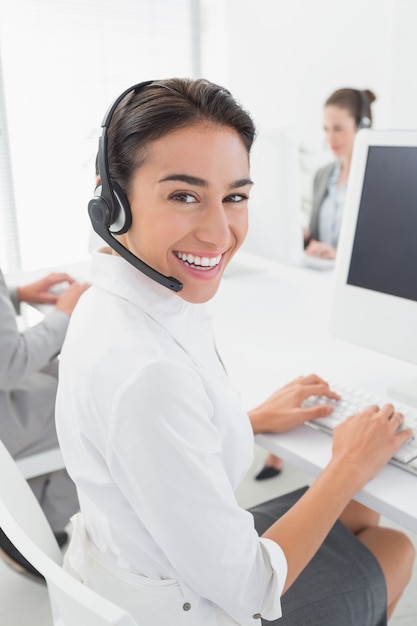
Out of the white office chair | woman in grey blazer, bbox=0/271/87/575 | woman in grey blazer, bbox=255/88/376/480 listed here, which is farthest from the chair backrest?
woman in grey blazer, bbox=255/88/376/480

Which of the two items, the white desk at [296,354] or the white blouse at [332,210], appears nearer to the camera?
the white desk at [296,354]

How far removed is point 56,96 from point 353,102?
1.75 metres

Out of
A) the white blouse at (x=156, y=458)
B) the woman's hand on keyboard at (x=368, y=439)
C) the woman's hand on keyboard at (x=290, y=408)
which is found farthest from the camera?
the woman's hand on keyboard at (x=290, y=408)

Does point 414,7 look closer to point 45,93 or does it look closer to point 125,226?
point 45,93

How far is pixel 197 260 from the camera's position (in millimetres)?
844

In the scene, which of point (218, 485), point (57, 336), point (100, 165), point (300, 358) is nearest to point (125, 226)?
point (100, 165)

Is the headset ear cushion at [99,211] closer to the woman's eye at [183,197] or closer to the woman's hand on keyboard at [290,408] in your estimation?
the woman's eye at [183,197]

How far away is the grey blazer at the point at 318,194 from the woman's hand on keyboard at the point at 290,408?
206 cm

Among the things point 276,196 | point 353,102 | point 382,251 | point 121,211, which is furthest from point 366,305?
point 353,102

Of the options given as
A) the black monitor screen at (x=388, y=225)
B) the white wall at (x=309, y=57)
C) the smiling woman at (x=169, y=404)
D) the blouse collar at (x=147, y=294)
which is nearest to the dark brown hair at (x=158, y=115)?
the smiling woman at (x=169, y=404)

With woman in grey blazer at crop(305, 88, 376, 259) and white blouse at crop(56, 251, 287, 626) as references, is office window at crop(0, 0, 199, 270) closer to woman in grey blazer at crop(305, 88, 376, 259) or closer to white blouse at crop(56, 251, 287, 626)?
woman in grey blazer at crop(305, 88, 376, 259)

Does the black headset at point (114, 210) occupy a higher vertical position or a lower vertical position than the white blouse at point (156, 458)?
higher

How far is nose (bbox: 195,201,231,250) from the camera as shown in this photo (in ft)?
2.66

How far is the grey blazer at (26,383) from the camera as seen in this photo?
4.63 ft
